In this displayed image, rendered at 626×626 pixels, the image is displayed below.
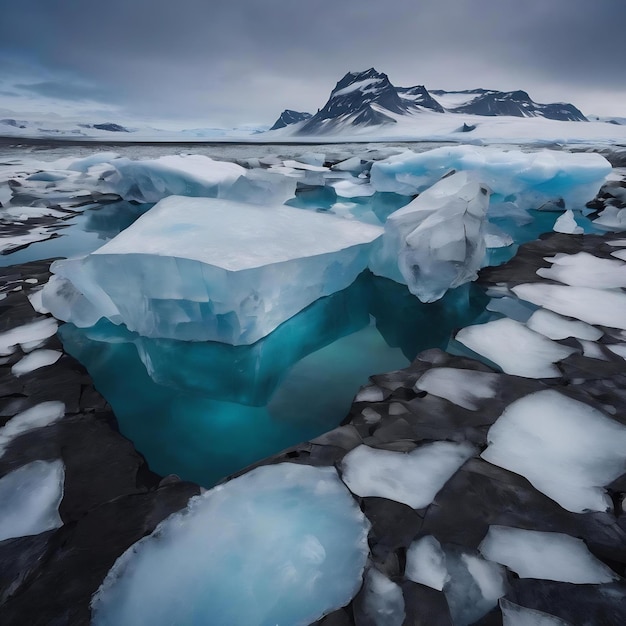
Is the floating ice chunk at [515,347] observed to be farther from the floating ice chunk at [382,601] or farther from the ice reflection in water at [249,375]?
the floating ice chunk at [382,601]

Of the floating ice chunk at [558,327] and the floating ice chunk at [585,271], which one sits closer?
the floating ice chunk at [558,327]

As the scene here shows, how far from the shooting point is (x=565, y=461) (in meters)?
0.96

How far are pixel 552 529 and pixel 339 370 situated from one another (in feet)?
2.94

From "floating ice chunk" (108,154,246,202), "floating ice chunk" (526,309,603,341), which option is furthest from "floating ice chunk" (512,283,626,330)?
"floating ice chunk" (108,154,246,202)

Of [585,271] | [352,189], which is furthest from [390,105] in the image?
[585,271]

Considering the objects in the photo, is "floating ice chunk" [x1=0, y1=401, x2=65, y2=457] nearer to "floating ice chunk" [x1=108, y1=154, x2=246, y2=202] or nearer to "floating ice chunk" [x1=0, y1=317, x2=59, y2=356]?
"floating ice chunk" [x1=0, y1=317, x2=59, y2=356]

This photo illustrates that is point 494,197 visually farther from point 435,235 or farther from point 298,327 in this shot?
point 298,327

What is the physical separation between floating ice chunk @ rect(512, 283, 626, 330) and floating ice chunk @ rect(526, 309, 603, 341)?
70 millimetres

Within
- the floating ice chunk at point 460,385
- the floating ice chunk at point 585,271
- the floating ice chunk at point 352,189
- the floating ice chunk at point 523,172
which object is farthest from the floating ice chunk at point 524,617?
the floating ice chunk at point 352,189

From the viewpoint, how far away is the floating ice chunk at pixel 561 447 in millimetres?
890

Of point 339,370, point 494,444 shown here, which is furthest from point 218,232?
point 494,444

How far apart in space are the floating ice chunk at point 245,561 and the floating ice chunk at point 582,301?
1.46m

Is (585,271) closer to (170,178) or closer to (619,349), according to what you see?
(619,349)

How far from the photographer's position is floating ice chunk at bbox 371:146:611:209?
4.43 m
